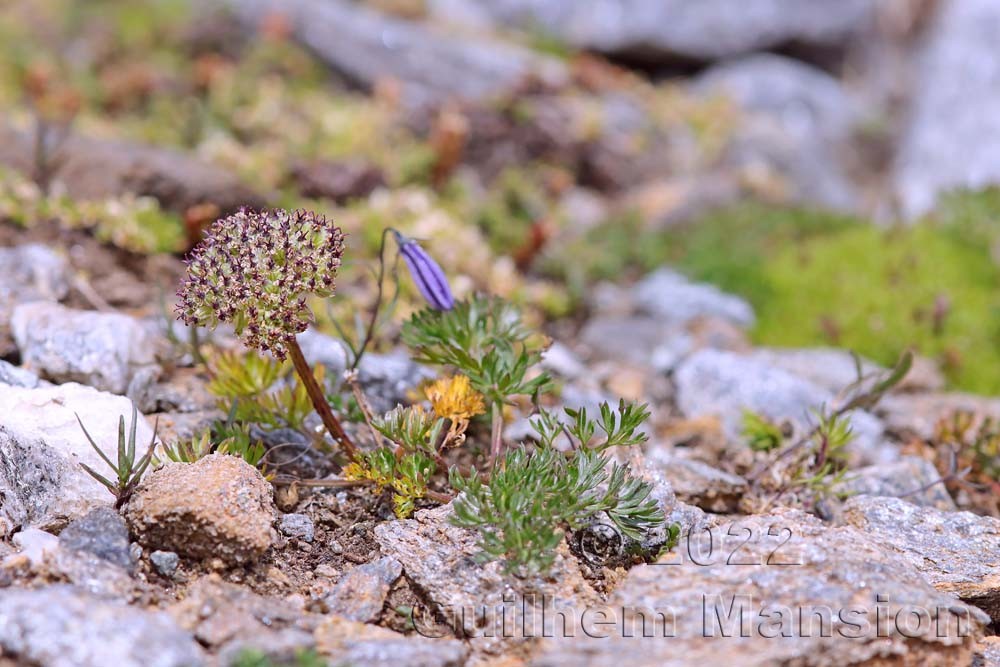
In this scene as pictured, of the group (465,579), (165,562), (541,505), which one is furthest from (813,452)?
(165,562)

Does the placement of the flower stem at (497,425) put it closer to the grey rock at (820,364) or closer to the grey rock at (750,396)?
the grey rock at (750,396)

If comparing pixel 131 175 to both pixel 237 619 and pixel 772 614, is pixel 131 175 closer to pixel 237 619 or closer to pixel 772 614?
pixel 237 619

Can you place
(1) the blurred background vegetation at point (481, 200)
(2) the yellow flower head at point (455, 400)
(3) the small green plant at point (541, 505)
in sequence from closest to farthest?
(3) the small green plant at point (541, 505), (2) the yellow flower head at point (455, 400), (1) the blurred background vegetation at point (481, 200)

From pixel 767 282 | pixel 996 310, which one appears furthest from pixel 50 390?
pixel 996 310

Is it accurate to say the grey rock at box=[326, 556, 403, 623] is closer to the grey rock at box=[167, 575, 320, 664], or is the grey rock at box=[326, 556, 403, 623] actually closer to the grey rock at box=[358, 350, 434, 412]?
the grey rock at box=[167, 575, 320, 664]

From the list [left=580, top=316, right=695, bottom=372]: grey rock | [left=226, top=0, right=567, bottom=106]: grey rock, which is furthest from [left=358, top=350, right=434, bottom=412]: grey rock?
[left=226, top=0, right=567, bottom=106]: grey rock

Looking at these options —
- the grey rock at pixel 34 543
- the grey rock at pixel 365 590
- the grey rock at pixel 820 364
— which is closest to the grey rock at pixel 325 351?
the grey rock at pixel 365 590
